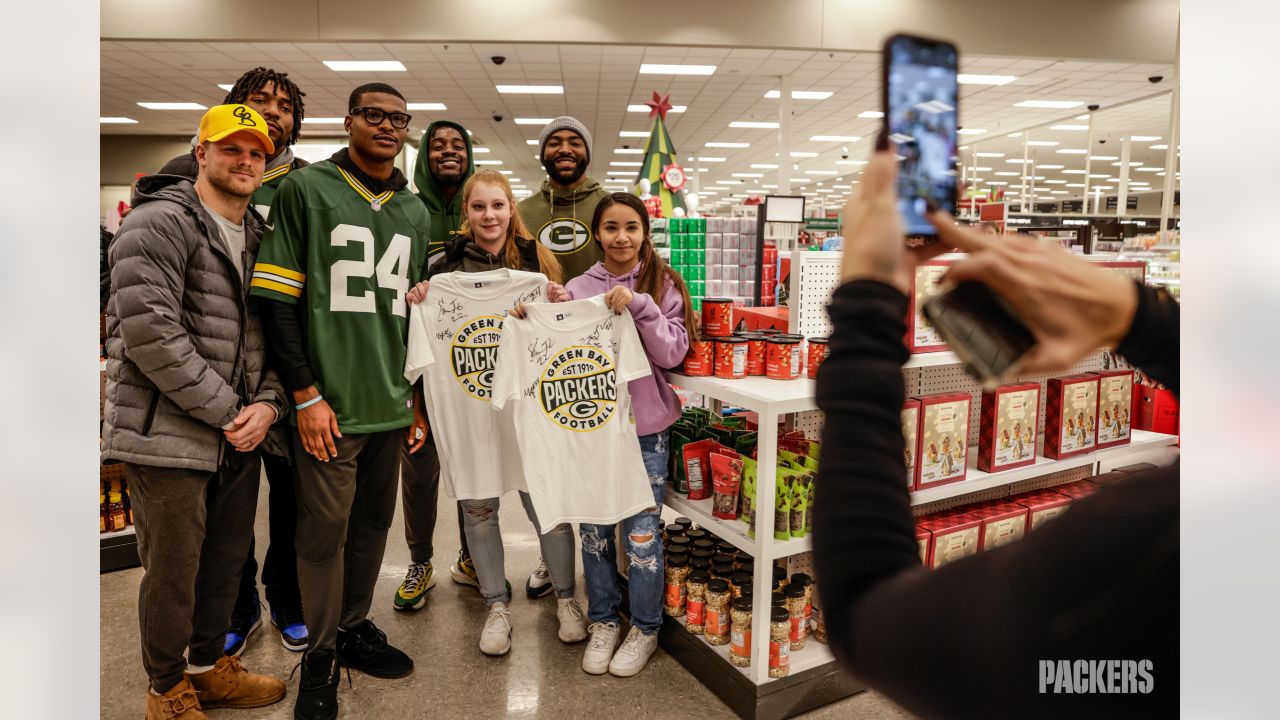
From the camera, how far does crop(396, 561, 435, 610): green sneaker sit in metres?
2.95

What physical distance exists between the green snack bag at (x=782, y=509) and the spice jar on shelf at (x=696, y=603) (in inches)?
17.7

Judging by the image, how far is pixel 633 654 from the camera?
2525 mm

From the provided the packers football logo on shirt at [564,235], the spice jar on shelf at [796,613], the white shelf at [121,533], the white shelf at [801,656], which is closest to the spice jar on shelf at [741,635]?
the white shelf at [801,656]

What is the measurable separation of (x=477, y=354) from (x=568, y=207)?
3.05 feet

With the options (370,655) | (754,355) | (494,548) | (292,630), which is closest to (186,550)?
(370,655)

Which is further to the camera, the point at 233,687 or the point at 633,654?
the point at 633,654

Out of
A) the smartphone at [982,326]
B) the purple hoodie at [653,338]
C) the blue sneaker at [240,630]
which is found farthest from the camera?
the blue sneaker at [240,630]

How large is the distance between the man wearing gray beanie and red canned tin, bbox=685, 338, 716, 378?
781 mm

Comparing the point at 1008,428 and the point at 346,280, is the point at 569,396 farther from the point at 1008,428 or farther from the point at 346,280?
the point at 1008,428

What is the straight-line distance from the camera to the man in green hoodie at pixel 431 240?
9.32 ft

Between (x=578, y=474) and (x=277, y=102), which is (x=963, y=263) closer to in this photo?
(x=578, y=474)

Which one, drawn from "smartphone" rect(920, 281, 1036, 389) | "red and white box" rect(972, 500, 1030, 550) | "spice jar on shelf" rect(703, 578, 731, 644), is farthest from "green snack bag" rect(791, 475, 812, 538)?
"smartphone" rect(920, 281, 1036, 389)

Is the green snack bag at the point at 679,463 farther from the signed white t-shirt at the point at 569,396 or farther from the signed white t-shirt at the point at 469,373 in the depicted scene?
the signed white t-shirt at the point at 469,373

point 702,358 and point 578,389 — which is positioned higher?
point 702,358
